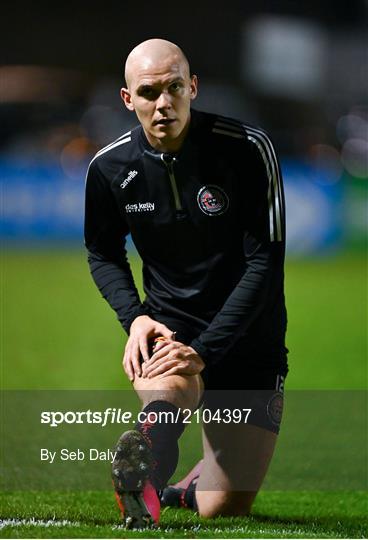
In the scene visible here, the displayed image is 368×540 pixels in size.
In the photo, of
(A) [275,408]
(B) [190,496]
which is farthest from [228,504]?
(A) [275,408]

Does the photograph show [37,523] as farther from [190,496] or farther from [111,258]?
[111,258]

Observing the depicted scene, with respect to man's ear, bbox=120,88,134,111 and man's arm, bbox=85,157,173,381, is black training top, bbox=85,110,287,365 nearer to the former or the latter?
man's arm, bbox=85,157,173,381

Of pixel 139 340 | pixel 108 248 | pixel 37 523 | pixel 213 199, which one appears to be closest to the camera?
pixel 139 340

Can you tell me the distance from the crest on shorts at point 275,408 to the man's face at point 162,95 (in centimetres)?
135

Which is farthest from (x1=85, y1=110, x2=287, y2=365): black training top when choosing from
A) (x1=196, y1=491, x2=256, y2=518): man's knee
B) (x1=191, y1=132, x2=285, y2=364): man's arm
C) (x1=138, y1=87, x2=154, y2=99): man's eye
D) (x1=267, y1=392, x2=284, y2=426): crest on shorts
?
(x1=196, y1=491, x2=256, y2=518): man's knee

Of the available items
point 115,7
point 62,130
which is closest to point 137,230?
point 62,130

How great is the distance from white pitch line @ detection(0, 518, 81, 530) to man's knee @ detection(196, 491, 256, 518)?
0.76 meters

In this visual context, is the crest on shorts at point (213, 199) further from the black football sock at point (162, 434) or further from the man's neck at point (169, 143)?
the black football sock at point (162, 434)

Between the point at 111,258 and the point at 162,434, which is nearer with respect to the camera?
the point at 162,434

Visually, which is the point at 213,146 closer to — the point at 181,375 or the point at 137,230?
the point at 137,230

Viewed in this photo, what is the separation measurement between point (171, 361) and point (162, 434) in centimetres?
31

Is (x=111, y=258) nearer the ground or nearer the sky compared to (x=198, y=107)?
nearer the sky

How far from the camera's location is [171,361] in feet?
16.1

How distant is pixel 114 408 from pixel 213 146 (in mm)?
3665
